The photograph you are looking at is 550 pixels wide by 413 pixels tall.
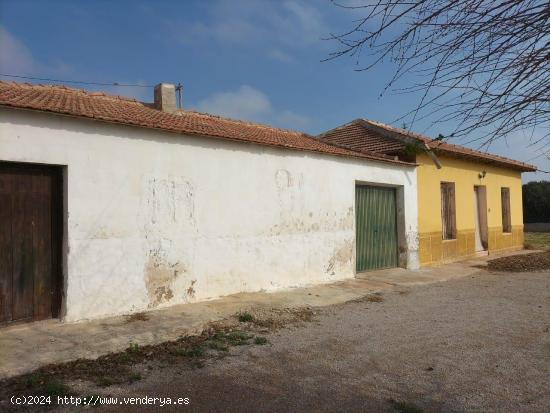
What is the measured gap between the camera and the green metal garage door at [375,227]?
1090cm

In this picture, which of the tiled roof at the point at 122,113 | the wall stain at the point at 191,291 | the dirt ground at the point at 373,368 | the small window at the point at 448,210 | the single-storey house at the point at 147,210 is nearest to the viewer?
Answer: the dirt ground at the point at 373,368

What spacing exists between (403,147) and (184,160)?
7267mm

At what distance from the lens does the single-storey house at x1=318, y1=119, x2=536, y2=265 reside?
12.8 m

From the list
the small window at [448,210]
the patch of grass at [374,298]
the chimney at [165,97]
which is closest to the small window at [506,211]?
the small window at [448,210]

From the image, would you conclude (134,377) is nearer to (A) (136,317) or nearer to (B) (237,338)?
(B) (237,338)

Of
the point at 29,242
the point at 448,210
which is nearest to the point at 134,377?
the point at 29,242

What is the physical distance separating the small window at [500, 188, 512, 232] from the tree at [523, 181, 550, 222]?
20.9 metres

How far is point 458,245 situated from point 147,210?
35.9 feet

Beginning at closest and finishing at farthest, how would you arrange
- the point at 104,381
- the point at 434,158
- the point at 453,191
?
the point at 104,381, the point at 434,158, the point at 453,191

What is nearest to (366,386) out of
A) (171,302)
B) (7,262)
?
(171,302)

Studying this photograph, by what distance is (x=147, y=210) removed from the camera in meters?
6.79

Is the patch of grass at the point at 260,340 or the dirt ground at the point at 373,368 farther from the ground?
the patch of grass at the point at 260,340

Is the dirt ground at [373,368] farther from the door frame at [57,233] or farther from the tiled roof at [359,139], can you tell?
the tiled roof at [359,139]

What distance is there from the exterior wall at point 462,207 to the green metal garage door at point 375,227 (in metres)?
1.17
